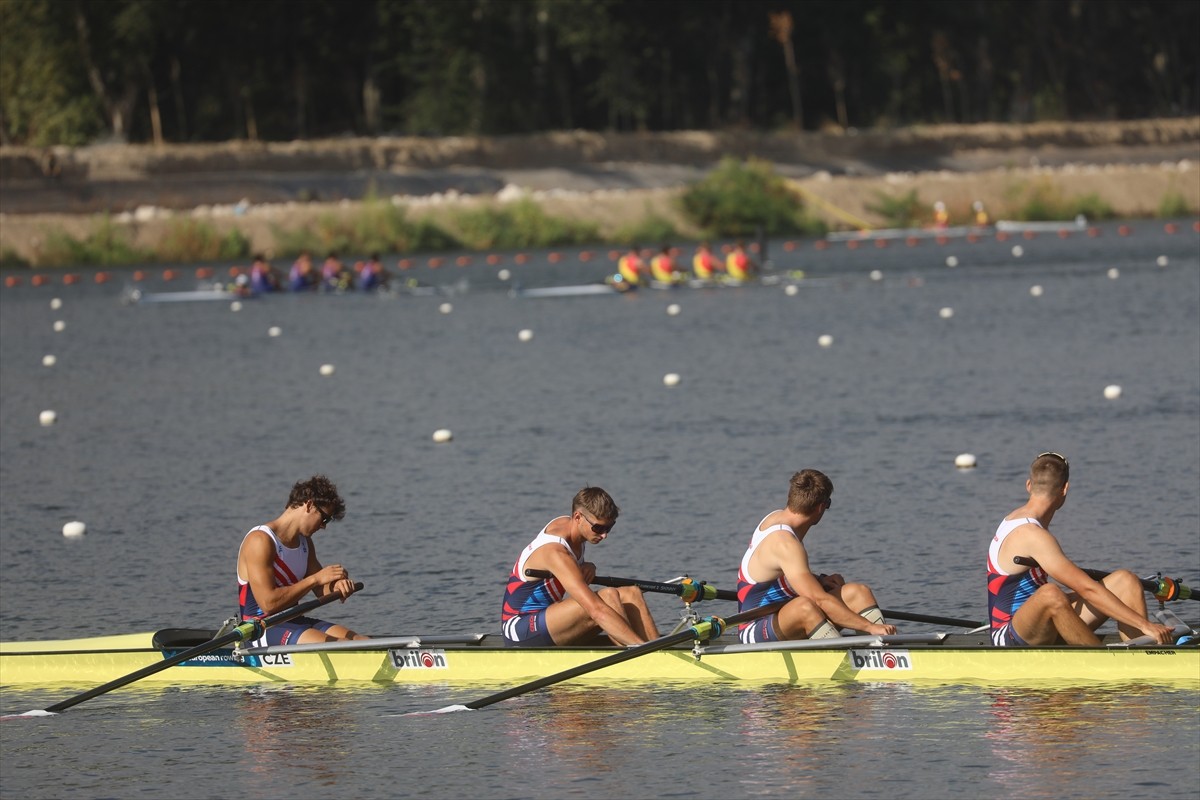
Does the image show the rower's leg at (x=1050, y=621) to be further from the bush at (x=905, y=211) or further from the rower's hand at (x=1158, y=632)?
the bush at (x=905, y=211)

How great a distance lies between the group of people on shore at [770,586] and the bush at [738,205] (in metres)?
54.1

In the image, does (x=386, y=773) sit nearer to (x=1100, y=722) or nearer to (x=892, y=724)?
(x=892, y=724)

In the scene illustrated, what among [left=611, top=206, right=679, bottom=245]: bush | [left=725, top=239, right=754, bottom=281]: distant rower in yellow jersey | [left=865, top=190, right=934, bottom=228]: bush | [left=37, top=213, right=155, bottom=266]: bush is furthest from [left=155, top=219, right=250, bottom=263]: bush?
[left=865, top=190, right=934, bottom=228]: bush

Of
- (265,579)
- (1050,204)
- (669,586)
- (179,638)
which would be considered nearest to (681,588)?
(669,586)

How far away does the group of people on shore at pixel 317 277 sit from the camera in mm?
47031

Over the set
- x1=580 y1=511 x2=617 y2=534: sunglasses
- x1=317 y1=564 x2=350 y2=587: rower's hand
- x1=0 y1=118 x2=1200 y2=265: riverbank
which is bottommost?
x1=317 y1=564 x2=350 y2=587: rower's hand

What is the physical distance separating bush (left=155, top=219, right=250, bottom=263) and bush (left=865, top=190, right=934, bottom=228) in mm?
22877

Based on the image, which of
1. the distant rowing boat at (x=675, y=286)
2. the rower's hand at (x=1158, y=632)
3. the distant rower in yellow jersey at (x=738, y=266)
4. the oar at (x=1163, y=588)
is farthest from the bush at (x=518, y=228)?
the rower's hand at (x=1158, y=632)

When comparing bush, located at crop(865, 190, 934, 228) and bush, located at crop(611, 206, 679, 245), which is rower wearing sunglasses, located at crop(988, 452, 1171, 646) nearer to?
bush, located at crop(611, 206, 679, 245)

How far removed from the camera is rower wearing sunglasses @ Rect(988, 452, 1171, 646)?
35.6 feet

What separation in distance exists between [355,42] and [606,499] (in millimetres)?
74518

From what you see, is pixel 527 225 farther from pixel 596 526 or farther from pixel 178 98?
pixel 596 526

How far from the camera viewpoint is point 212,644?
39.7 ft

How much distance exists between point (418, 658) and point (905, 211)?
5726cm
